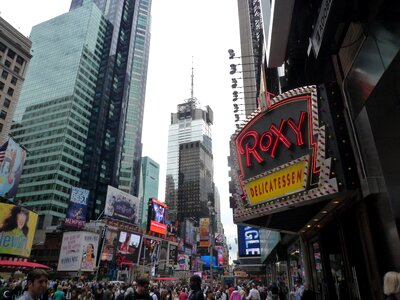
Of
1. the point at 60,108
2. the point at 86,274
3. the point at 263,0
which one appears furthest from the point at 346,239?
the point at 60,108

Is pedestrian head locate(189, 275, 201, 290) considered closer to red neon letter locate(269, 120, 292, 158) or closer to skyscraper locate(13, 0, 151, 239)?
red neon letter locate(269, 120, 292, 158)

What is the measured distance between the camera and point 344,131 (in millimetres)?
7566

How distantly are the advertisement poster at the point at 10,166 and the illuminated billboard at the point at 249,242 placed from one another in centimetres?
3227

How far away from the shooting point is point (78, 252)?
55.0m

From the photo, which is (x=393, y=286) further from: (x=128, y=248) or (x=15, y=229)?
(x=128, y=248)

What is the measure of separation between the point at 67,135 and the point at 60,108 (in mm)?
13522

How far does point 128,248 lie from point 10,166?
36.7 metres

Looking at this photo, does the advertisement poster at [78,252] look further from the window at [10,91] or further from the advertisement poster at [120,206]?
the window at [10,91]

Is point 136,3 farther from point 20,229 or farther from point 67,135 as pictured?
point 20,229

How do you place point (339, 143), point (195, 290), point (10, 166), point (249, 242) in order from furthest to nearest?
point (249, 242), point (10, 166), point (339, 143), point (195, 290)

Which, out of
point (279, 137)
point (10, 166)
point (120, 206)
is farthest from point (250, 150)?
point (120, 206)

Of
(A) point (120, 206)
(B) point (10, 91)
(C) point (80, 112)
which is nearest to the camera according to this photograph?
(A) point (120, 206)

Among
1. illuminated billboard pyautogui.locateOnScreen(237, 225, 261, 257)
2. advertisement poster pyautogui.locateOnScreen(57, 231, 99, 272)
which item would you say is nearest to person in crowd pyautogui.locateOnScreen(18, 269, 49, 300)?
illuminated billboard pyautogui.locateOnScreen(237, 225, 261, 257)

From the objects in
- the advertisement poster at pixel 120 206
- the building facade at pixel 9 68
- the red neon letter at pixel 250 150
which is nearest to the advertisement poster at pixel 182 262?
the advertisement poster at pixel 120 206
